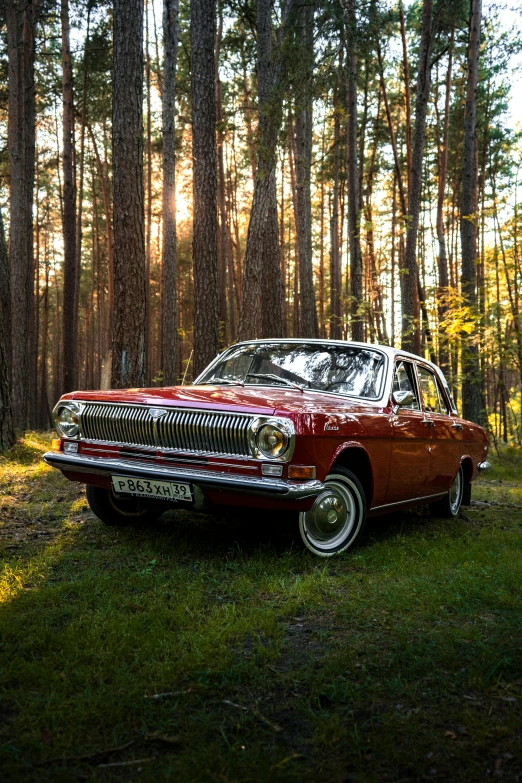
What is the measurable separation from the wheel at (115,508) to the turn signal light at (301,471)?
1654 millimetres

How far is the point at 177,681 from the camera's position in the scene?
9.45ft

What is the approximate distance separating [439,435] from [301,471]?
9.18 ft

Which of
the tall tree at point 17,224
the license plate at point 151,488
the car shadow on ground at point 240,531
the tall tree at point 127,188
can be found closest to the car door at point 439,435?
the car shadow on ground at point 240,531

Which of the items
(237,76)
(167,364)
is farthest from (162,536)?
(237,76)

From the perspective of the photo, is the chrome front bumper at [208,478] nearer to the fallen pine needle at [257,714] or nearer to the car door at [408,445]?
the car door at [408,445]

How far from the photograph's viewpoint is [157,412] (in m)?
4.92

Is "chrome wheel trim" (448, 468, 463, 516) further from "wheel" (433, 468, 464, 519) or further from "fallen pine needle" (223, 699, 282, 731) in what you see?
"fallen pine needle" (223, 699, 282, 731)

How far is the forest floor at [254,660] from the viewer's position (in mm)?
2336

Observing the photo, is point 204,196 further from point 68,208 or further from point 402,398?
point 68,208

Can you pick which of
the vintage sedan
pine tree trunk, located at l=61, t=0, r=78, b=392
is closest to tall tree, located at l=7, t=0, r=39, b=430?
pine tree trunk, located at l=61, t=0, r=78, b=392

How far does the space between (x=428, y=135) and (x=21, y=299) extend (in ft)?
57.1

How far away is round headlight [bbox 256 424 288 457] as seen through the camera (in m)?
4.46

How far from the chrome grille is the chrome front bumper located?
0.55 ft

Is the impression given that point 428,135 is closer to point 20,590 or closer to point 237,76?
point 237,76
